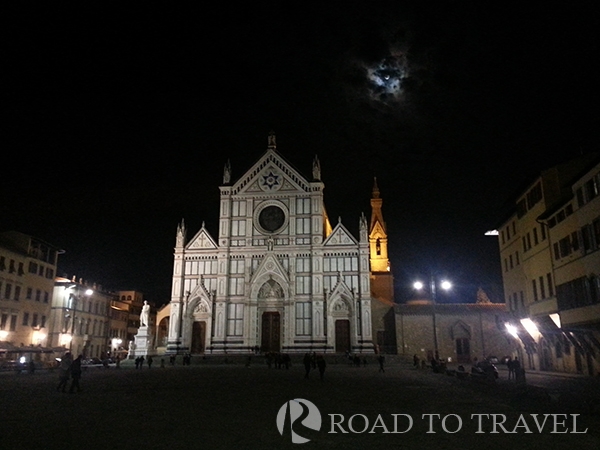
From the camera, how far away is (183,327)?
166ft

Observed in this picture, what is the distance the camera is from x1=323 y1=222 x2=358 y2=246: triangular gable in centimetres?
→ 5134

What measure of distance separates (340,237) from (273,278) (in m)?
8.47

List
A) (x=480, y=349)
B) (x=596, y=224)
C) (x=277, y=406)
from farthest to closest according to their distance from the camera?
1. (x=480, y=349)
2. (x=596, y=224)
3. (x=277, y=406)

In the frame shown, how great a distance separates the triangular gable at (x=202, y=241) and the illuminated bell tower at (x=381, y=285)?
18.9m

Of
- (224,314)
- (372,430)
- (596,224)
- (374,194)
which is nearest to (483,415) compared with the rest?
(372,430)

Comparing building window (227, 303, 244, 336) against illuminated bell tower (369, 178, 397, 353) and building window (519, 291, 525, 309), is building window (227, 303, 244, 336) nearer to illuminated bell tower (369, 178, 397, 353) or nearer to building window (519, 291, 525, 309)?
illuminated bell tower (369, 178, 397, 353)

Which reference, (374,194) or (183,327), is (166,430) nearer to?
(183,327)

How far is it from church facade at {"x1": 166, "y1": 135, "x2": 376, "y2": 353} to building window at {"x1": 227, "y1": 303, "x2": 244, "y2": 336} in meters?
0.11

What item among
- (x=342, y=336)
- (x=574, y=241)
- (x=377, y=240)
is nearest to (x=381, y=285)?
(x=377, y=240)

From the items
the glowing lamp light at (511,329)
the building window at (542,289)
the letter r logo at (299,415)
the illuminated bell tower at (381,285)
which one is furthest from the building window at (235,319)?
the letter r logo at (299,415)

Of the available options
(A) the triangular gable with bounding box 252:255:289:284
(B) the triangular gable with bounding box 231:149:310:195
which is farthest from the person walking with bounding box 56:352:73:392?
(B) the triangular gable with bounding box 231:149:310:195

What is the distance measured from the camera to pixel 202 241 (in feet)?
175

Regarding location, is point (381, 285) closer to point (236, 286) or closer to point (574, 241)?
point (236, 286)

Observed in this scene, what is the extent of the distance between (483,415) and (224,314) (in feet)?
134
